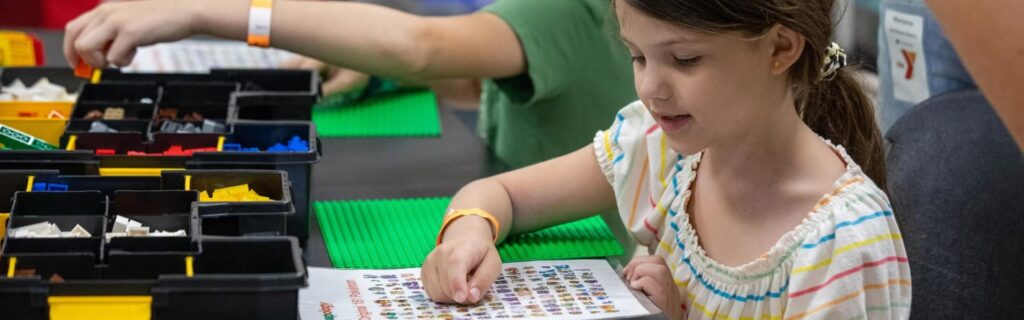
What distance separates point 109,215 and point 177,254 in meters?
0.17

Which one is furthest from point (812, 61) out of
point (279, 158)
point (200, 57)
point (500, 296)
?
point (200, 57)

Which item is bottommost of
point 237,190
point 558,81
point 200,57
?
point 200,57

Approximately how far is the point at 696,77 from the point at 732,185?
0.19m

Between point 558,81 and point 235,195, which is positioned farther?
point 558,81

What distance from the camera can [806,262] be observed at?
1004 mm

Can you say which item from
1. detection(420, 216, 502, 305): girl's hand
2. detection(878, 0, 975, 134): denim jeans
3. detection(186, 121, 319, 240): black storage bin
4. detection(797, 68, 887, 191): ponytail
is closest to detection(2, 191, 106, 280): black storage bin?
detection(186, 121, 319, 240): black storage bin

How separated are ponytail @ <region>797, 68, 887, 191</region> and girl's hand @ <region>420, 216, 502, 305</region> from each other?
334mm

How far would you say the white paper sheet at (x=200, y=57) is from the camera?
5.78ft

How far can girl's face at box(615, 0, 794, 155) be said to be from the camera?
980 millimetres

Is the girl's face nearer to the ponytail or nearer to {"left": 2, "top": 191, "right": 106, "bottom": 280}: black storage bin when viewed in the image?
the ponytail

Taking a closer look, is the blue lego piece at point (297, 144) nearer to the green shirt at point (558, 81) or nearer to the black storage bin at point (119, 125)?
the black storage bin at point (119, 125)

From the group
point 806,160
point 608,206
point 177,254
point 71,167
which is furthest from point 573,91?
point 177,254

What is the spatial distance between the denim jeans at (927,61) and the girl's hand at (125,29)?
951mm

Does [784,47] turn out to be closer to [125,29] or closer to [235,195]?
[235,195]
